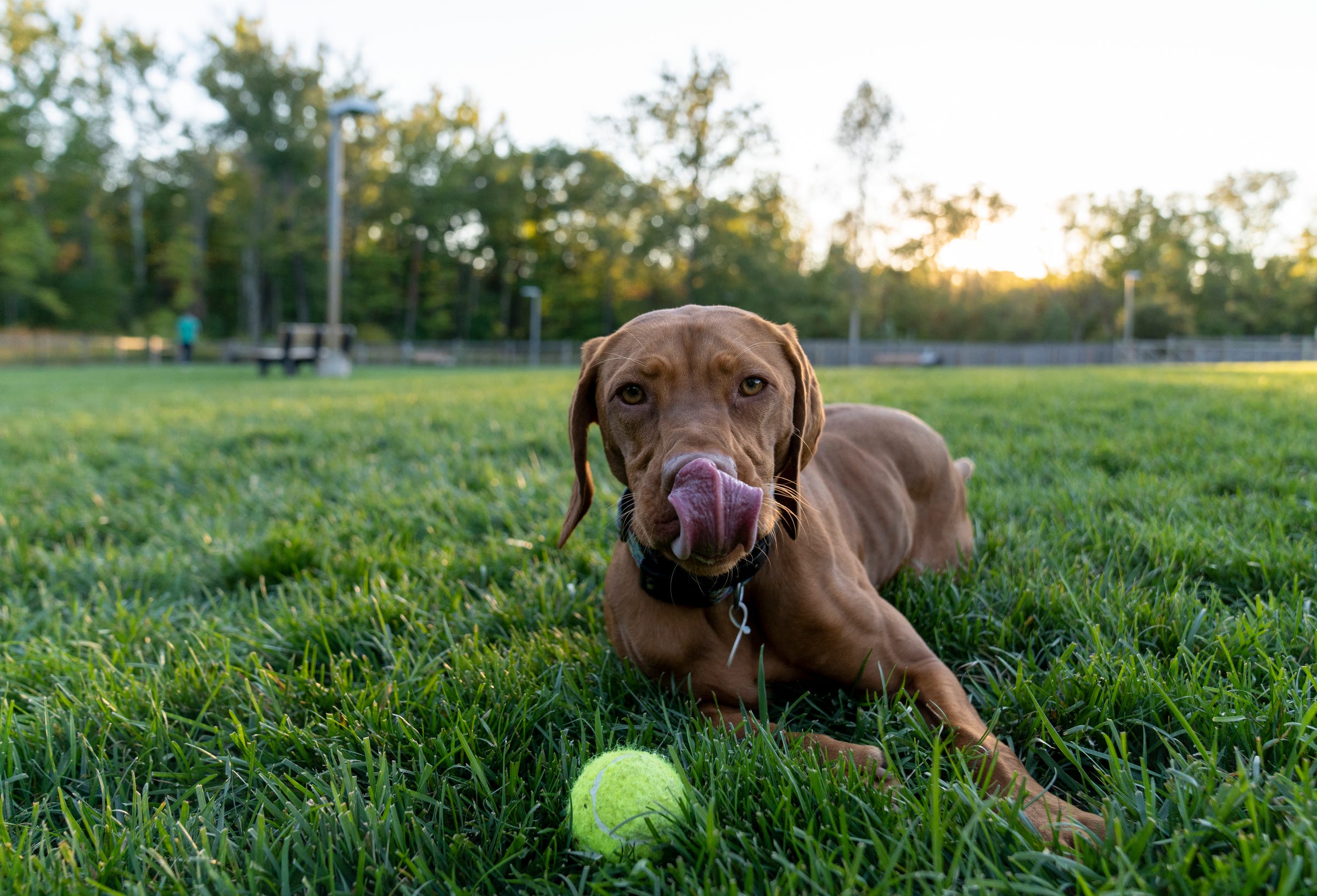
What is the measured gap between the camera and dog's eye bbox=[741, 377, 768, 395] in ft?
6.47

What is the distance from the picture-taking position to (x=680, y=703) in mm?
2008

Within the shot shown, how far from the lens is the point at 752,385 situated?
1.99 meters

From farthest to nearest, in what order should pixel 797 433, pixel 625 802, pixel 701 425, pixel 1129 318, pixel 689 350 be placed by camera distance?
pixel 1129 318
pixel 797 433
pixel 689 350
pixel 701 425
pixel 625 802

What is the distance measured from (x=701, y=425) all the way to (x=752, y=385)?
26 centimetres

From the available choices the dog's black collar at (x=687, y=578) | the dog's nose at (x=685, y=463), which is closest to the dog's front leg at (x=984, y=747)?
the dog's black collar at (x=687, y=578)

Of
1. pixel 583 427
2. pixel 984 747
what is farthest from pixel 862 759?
pixel 583 427

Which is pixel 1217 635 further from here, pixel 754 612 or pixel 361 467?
pixel 361 467

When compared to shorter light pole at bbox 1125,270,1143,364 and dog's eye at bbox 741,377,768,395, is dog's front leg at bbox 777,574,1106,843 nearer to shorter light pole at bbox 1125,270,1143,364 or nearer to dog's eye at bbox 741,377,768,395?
dog's eye at bbox 741,377,768,395

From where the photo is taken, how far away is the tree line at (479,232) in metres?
37.6

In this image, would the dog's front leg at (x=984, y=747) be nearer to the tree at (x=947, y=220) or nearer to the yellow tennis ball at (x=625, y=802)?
the yellow tennis ball at (x=625, y=802)

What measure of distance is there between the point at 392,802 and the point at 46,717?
1181 millimetres

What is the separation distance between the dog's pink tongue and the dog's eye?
428 mm

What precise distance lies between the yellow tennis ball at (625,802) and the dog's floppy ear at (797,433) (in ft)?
2.65

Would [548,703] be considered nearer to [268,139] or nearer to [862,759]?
[862,759]
